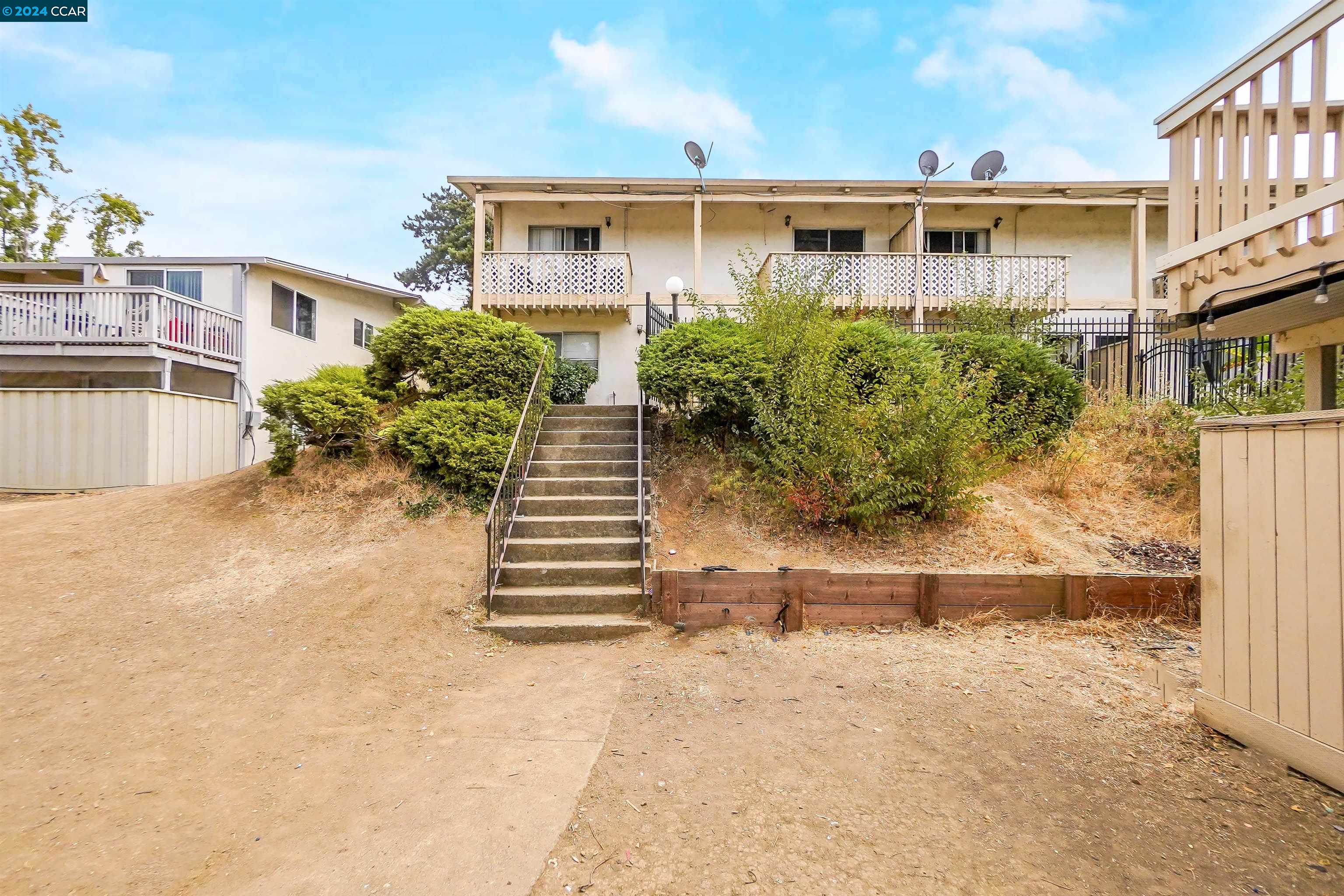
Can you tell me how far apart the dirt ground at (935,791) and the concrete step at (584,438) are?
4398 mm

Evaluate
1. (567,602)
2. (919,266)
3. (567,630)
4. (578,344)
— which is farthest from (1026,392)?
(578,344)

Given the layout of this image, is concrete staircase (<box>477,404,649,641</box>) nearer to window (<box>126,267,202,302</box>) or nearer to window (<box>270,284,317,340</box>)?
window (<box>270,284,317,340</box>)

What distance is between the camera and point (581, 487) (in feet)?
24.1

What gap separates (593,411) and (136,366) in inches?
367

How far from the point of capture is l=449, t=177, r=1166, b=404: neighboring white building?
43.5ft

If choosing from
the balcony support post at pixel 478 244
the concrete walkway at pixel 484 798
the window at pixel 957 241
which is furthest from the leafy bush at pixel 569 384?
the window at pixel 957 241

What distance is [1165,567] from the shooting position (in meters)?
5.77

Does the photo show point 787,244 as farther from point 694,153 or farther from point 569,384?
point 569,384

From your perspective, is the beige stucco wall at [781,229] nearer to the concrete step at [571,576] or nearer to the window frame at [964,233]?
the window frame at [964,233]

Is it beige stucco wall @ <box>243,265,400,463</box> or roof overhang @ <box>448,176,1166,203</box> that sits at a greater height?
roof overhang @ <box>448,176,1166,203</box>

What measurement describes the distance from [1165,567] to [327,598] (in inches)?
334

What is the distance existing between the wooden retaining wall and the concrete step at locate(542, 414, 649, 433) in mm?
3781

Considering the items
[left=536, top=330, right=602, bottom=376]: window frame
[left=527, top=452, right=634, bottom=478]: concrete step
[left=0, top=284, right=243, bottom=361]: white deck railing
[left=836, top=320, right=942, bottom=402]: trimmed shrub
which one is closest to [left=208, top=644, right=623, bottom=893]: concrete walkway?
[left=527, top=452, right=634, bottom=478]: concrete step

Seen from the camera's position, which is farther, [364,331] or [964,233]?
[364,331]
